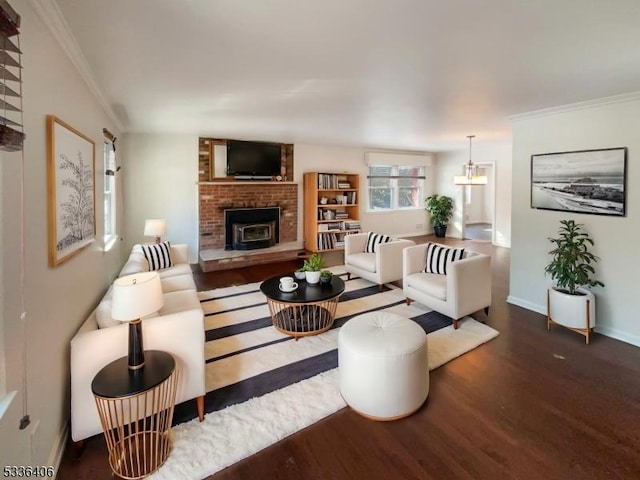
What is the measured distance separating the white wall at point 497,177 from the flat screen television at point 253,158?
4540 mm

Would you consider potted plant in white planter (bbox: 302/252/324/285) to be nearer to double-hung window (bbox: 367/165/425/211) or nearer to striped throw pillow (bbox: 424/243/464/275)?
striped throw pillow (bbox: 424/243/464/275)

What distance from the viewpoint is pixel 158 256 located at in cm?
410

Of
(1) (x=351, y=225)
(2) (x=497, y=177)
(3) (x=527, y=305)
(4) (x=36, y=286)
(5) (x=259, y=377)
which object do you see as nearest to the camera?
(4) (x=36, y=286)

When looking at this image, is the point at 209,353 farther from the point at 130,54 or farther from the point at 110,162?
the point at 110,162

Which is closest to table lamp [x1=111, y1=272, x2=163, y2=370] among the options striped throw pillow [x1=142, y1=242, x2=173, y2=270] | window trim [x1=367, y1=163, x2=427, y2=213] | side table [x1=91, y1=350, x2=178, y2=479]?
side table [x1=91, y1=350, x2=178, y2=479]

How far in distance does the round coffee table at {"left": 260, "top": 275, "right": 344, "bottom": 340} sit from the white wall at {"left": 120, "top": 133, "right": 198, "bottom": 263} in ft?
10.5

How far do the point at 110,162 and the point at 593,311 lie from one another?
5924 mm

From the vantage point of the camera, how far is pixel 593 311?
3.08 m

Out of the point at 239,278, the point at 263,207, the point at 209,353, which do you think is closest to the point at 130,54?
the point at 209,353

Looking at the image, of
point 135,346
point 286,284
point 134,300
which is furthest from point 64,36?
point 286,284

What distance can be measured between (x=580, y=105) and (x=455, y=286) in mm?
2263

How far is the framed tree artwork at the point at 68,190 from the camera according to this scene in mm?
1777

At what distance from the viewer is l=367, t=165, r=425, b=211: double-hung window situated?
26.8ft

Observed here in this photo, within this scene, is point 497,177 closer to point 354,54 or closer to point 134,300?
point 354,54
